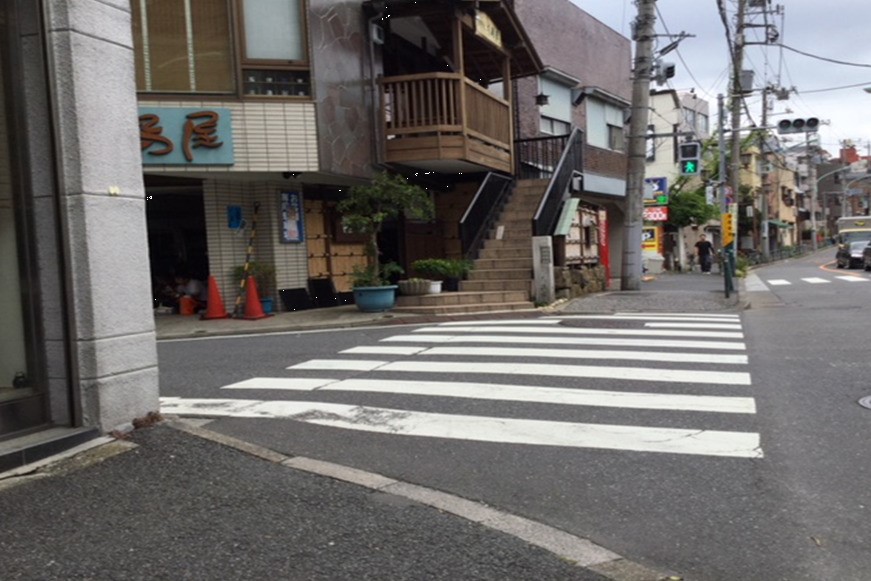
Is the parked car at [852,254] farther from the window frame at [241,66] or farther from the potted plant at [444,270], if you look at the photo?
the window frame at [241,66]

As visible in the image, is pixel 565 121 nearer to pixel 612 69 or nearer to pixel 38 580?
pixel 612 69

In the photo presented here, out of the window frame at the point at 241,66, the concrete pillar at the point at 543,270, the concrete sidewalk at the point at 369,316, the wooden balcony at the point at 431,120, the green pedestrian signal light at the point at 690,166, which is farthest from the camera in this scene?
the green pedestrian signal light at the point at 690,166

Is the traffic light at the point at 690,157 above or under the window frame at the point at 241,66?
under

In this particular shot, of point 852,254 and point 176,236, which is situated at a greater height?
point 176,236

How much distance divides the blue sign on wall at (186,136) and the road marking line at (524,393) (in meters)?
6.55

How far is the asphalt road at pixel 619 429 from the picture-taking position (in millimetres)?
3908

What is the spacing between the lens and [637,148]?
738 inches

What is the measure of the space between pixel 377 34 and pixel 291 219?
14.9 ft

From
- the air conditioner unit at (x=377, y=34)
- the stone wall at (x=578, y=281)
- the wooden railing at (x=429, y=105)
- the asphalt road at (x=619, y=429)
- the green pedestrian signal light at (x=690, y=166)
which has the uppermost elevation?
the air conditioner unit at (x=377, y=34)

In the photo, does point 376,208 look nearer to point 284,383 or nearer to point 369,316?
point 369,316

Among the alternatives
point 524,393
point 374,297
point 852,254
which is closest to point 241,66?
point 374,297

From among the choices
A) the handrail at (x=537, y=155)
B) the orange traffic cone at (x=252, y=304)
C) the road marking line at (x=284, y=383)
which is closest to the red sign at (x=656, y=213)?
the handrail at (x=537, y=155)

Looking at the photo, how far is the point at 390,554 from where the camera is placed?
357 centimetres

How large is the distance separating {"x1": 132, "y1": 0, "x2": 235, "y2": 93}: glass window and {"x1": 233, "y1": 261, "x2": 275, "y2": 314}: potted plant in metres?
3.57
